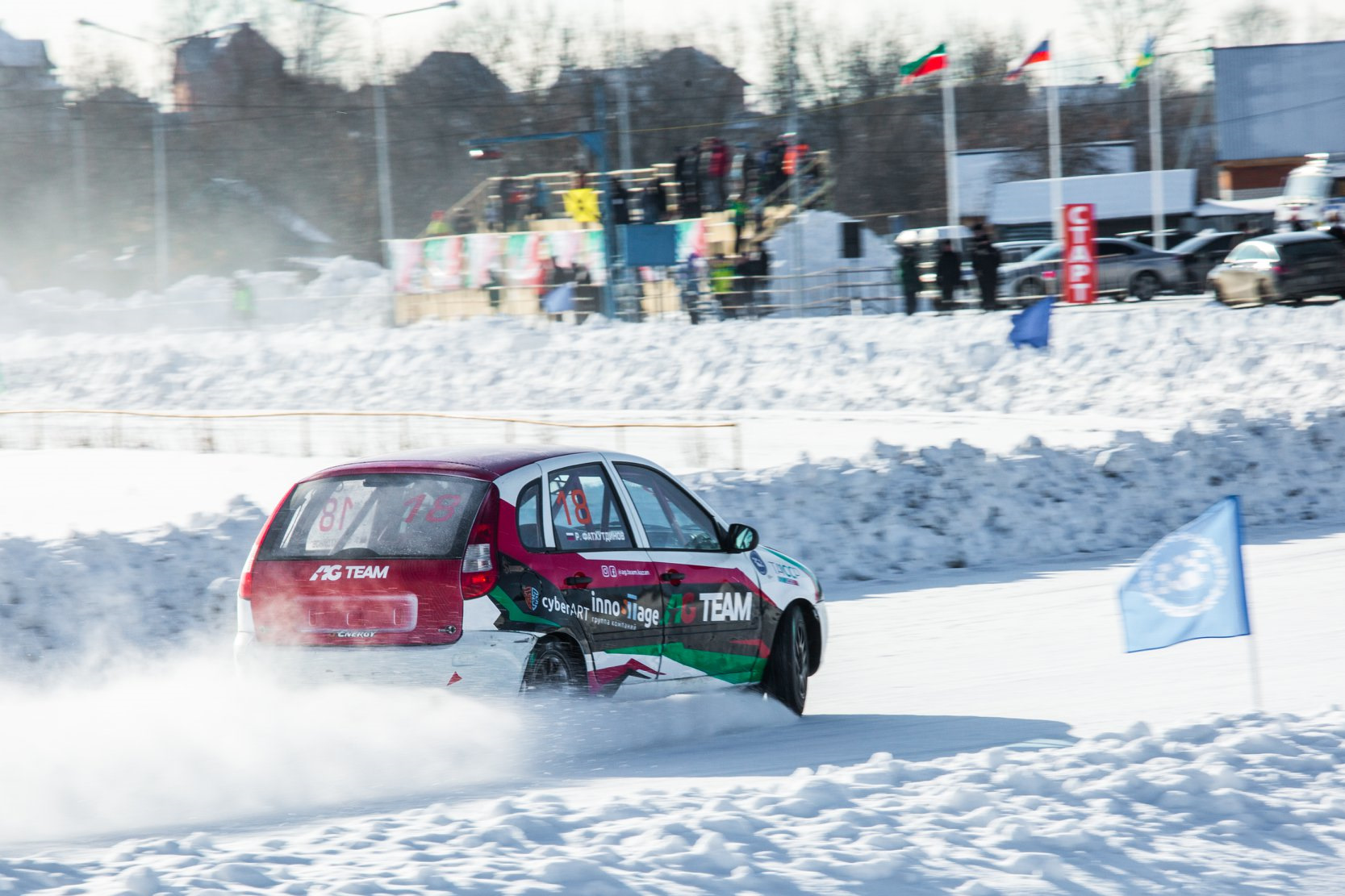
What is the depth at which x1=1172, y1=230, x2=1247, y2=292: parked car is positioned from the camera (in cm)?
3694

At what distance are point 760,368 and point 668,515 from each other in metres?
21.5

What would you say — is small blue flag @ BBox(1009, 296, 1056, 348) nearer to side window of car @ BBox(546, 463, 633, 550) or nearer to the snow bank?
the snow bank

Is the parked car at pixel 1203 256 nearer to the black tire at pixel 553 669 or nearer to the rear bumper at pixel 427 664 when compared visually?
the black tire at pixel 553 669

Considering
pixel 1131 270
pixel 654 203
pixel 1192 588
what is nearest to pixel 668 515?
pixel 1192 588

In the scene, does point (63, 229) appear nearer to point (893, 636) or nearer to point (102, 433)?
point (102, 433)

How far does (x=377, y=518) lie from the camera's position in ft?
21.9

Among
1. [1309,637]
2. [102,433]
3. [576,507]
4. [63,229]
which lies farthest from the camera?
[63,229]

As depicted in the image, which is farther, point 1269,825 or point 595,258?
point 595,258

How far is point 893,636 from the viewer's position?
1037cm

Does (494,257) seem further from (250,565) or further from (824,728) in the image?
(250,565)

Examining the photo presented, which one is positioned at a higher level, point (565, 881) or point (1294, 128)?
point (1294, 128)

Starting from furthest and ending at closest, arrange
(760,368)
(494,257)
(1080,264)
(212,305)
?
(212,305) → (494,257) → (1080,264) → (760,368)

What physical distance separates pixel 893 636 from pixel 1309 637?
2.49 m

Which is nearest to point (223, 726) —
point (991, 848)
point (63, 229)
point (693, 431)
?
point (991, 848)
